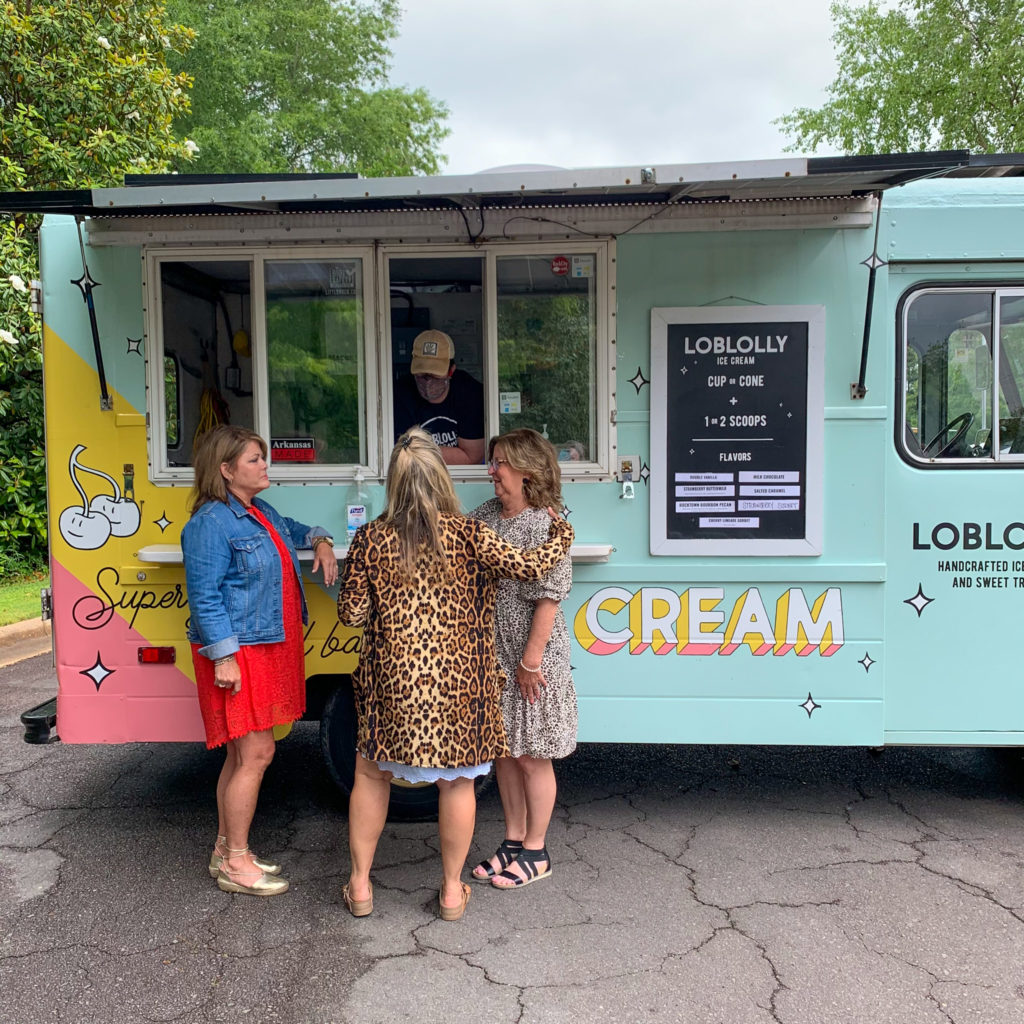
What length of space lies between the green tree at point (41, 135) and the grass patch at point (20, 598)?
26 centimetres

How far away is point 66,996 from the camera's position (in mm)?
2971

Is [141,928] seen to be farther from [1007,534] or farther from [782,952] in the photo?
[1007,534]

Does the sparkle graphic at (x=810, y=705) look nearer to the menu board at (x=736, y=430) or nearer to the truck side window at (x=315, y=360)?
the menu board at (x=736, y=430)

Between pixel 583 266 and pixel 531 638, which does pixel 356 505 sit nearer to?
pixel 531 638

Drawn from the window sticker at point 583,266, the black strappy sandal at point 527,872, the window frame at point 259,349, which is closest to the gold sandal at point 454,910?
the black strappy sandal at point 527,872

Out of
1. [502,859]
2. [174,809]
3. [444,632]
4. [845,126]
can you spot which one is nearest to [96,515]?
[174,809]

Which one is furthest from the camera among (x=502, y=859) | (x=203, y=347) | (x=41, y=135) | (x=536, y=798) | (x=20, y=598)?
(x=41, y=135)

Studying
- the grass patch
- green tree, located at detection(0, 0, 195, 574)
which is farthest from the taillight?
green tree, located at detection(0, 0, 195, 574)

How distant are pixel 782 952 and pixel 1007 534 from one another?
6.31 ft

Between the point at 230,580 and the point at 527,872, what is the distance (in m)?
1.60

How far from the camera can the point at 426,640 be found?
319 cm

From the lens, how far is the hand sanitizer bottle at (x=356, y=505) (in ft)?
13.1

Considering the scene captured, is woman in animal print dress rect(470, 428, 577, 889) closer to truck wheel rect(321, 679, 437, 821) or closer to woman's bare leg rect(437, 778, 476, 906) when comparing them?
woman's bare leg rect(437, 778, 476, 906)

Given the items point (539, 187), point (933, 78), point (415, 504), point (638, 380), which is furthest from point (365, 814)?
point (933, 78)
